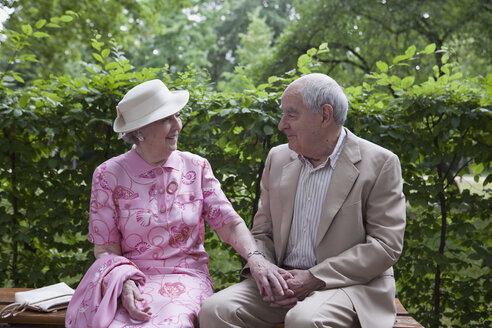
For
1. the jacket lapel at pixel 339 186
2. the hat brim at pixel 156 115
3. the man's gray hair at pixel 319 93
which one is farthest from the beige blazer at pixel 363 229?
the hat brim at pixel 156 115

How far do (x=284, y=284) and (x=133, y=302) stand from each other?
0.77m

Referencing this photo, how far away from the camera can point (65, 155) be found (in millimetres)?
4195

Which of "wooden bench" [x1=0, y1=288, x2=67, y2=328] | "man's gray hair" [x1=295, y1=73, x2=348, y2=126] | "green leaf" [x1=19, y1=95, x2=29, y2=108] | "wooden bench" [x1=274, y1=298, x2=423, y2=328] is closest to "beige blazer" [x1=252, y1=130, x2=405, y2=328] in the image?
"wooden bench" [x1=274, y1=298, x2=423, y2=328]

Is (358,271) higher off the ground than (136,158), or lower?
lower

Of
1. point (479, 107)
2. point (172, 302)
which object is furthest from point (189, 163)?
point (479, 107)

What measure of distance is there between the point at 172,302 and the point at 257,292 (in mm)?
457

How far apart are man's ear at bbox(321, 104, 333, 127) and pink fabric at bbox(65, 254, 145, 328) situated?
1.27 meters

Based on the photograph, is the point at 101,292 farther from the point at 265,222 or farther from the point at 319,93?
the point at 319,93

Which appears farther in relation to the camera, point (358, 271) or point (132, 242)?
point (132, 242)

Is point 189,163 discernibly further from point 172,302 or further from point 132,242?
point 172,302

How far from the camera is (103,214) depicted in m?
2.82

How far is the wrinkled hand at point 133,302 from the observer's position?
2.57m

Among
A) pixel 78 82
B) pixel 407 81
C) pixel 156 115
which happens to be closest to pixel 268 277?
pixel 156 115

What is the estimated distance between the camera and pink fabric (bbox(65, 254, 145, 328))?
2.56 meters
